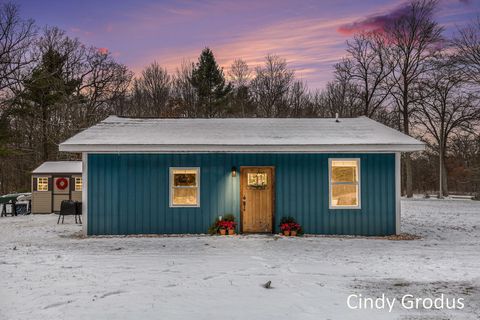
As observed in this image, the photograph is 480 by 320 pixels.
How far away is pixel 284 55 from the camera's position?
40125 millimetres

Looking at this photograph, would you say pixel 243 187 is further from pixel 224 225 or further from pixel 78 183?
pixel 78 183

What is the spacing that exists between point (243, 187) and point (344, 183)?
3030 millimetres

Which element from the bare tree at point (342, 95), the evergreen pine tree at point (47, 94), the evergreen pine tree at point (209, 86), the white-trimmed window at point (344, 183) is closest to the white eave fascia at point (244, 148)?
the white-trimmed window at point (344, 183)

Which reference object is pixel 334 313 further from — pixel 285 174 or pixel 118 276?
pixel 285 174

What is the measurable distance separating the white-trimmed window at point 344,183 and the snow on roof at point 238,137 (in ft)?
1.76

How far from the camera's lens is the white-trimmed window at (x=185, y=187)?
12367 mm

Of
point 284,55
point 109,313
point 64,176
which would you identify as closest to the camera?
point 109,313

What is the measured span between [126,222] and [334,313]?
27.1 ft

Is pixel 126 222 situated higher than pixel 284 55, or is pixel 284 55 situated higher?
pixel 284 55

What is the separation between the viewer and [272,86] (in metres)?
39.3

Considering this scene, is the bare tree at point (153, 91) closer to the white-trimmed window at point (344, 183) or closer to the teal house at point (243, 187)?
the teal house at point (243, 187)

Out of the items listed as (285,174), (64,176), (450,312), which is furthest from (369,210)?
(64,176)

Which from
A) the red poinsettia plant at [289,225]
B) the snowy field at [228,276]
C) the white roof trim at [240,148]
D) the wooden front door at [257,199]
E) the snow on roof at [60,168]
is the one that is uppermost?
the white roof trim at [240,148]

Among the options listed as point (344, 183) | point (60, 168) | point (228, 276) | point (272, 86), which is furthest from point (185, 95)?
point (228, 276)
